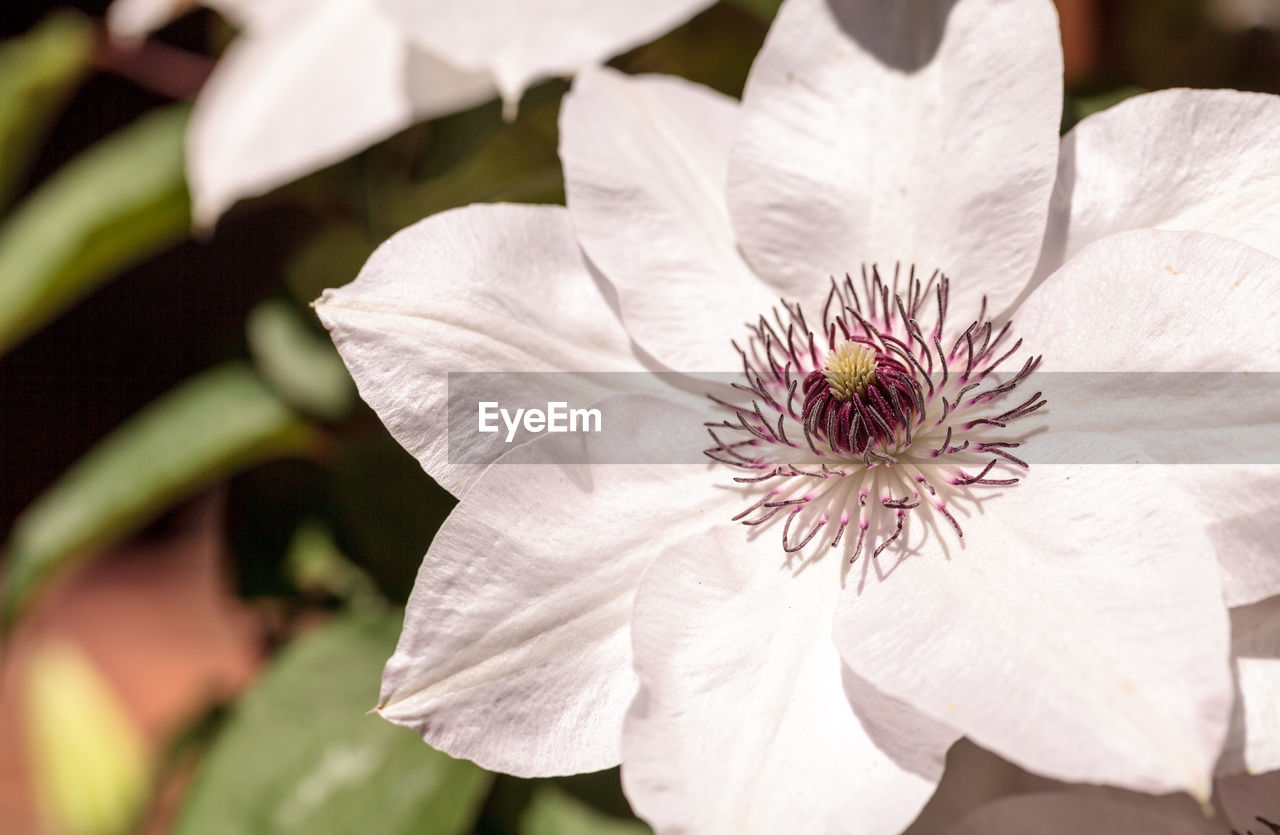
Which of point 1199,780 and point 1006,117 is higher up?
point 1006,117

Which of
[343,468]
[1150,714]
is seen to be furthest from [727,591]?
[343,468]

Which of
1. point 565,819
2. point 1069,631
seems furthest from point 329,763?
point 1069,631

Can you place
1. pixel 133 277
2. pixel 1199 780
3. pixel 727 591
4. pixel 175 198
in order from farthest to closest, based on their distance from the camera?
pixel 133 277, pixel 175 198, pixel 727 591, pixel 1199 780

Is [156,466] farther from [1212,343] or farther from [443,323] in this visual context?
[1212,343]

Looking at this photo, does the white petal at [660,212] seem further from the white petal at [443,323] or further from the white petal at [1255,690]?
the white petal at [1255,690]

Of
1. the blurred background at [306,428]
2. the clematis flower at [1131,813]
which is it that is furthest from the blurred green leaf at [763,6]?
the clematis flower at [1131,813]

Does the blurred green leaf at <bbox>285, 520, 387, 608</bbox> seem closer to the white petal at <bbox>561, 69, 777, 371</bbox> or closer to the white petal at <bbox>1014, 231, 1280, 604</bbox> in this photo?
the white petal at <bbox>561, 69, 777, 371</bbox>

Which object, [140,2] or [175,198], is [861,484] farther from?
[140,2]

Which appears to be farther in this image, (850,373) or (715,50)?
(715,50)
